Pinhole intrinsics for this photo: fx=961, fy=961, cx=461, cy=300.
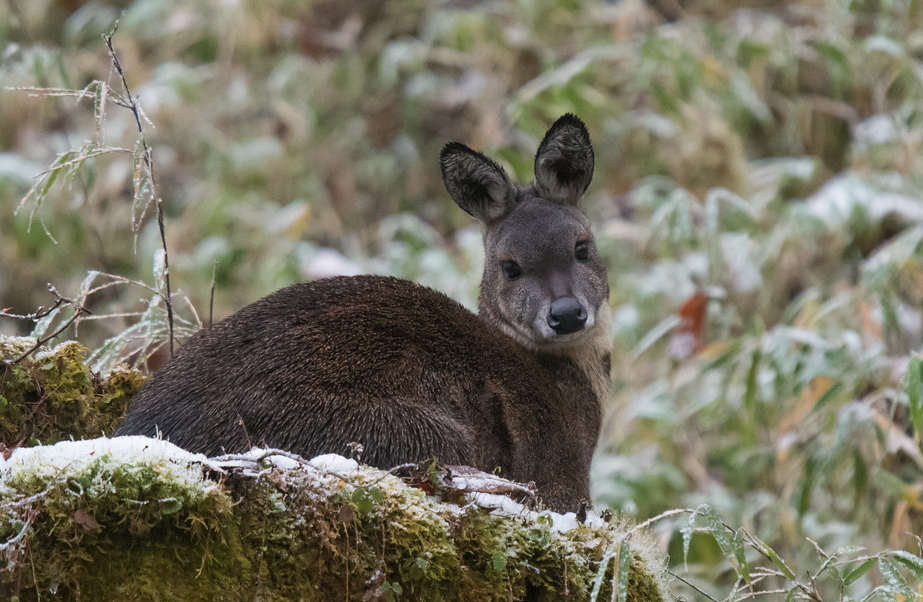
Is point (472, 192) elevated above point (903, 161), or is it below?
below

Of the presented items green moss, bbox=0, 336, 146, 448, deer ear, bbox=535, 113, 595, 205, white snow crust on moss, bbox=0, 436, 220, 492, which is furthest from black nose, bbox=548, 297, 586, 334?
white snow crust on moss, bbox=0, 436, 220, 492

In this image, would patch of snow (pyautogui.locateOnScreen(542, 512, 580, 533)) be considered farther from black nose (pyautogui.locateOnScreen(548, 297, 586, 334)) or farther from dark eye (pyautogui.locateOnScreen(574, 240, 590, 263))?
dark eye (pyautogui.locateOnScreen(574, 240, 590, 263))

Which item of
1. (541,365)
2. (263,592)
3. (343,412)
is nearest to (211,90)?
(541,365)

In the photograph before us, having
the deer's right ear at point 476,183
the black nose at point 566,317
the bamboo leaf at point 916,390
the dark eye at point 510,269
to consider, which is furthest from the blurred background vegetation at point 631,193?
the dark eye at point 510,269

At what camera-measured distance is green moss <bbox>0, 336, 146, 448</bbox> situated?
3629 millimetres

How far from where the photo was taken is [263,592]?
2.68 metres

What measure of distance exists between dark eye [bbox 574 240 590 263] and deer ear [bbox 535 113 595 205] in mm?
326

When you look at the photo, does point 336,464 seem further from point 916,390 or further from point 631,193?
point 631,193

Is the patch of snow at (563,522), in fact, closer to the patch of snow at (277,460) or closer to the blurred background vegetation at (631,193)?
the blurred background vegetation at (631,193)

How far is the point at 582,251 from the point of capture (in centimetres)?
484

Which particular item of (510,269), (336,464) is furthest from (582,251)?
(336,464)

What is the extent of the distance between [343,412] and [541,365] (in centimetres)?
149

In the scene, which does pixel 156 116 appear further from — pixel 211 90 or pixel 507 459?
pixel 507 459

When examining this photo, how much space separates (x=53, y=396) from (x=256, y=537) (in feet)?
4.82
